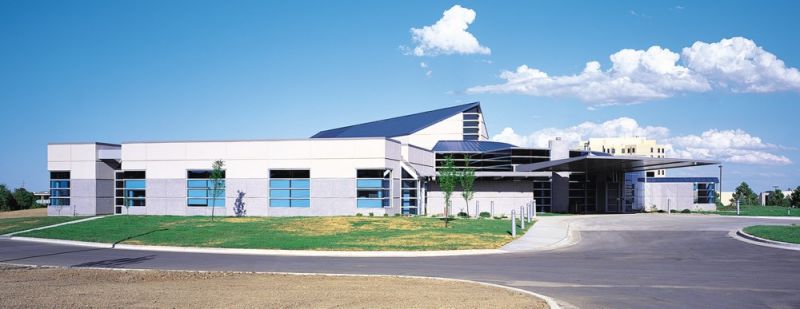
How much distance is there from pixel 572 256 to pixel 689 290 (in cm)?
833

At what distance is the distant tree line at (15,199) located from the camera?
7175 centimetres

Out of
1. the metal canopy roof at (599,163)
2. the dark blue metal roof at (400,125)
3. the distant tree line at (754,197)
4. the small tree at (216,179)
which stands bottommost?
the distant tree line at (754,197)

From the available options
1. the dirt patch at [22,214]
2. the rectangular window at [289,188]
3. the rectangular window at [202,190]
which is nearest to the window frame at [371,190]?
the rectangular window at [289,188]

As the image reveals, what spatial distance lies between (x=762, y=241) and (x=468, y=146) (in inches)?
1468

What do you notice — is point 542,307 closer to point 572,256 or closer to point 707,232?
point 572,256

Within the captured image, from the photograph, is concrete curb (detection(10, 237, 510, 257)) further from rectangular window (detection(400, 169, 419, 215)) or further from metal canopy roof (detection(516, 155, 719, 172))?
metal canopy roof (detection(516, 155, 719, 172))

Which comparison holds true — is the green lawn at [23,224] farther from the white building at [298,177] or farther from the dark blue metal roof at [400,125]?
the dark blue metal roof at [400,125]

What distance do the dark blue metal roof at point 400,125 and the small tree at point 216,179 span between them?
26.2 metres

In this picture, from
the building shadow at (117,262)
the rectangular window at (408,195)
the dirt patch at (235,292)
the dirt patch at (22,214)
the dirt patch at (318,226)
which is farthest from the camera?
the dirt patch at (22,214)

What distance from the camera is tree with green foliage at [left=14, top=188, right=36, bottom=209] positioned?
73.7m

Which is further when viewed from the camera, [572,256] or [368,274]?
[572,256]

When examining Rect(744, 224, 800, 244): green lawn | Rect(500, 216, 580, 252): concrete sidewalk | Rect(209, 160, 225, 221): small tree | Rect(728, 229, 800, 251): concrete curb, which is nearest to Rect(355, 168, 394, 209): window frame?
Rect(209, 160, 225, 221): small tree

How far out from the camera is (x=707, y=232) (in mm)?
34312

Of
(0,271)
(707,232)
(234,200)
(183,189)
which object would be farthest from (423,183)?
(0,271)
